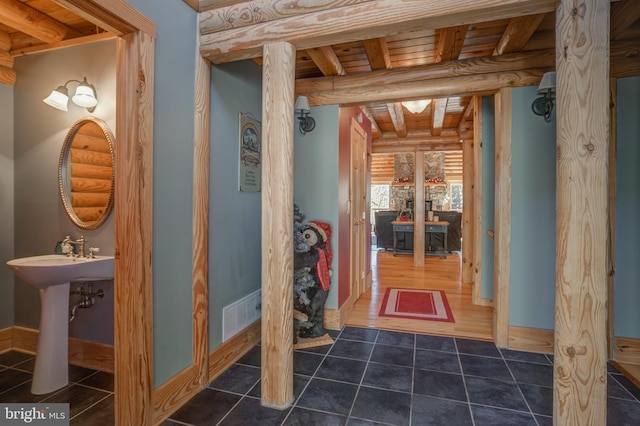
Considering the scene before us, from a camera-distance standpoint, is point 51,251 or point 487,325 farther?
point 487,325

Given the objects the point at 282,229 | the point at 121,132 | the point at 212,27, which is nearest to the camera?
the point at 121,132

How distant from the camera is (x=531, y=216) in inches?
107

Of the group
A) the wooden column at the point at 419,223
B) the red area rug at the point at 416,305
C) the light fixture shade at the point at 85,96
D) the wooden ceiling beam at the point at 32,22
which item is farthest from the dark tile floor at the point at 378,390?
the wooden column at the point at 419,223

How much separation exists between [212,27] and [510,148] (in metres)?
2.43

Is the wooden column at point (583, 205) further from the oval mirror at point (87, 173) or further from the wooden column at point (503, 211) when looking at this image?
the oval mirror at point (87, 173)

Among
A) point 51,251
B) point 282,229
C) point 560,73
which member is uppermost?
point 560,73

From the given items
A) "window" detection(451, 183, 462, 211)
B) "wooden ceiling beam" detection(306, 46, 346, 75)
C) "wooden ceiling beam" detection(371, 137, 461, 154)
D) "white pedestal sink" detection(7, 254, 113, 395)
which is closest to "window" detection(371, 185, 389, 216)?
"window" detection(451, 183, 462, 211)

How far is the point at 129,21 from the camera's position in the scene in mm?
1567

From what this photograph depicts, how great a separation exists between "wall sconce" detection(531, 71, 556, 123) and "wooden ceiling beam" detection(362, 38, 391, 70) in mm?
1181

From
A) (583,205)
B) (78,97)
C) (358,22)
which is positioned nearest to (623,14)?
(583,205)

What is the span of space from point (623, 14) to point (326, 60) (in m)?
1.98

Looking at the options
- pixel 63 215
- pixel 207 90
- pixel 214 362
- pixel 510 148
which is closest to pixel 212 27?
pixel 207 90

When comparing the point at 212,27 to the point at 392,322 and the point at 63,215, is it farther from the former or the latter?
the point at 392,322

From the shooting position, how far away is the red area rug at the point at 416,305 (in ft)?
11.5
